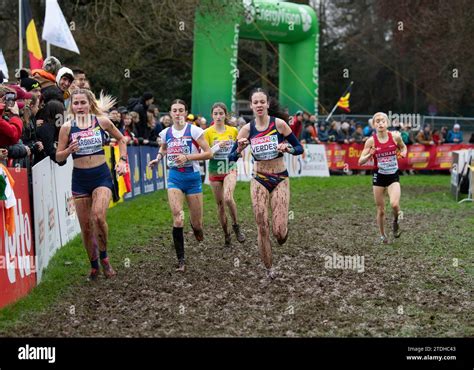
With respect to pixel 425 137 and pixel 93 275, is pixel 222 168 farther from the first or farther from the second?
pixel 425 137

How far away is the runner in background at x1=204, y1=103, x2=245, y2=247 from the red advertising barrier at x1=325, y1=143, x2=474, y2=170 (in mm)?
17405

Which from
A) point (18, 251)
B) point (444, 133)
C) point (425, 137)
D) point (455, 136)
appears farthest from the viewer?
point (444, 133)

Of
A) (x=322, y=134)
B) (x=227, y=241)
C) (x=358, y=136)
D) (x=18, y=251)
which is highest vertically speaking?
(x=322, y=134)

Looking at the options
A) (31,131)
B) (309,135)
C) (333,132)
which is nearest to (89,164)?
(31,131)

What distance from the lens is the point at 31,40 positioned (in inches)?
617

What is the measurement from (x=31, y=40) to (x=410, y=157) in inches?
738

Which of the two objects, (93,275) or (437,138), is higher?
(437,138)

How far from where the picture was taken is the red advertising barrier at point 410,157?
98.5 ft

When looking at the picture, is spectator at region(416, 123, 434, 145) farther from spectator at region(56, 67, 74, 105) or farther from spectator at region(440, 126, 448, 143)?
spectator at region(56, 67, 74, 105)

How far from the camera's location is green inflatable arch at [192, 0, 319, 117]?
987 inches

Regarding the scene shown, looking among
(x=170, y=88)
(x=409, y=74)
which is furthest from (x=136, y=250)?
(x=409, y=74)

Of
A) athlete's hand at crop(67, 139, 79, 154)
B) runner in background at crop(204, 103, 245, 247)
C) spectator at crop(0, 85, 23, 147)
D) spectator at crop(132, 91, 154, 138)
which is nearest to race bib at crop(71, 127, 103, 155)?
athlete's hand at crop(67, 139, 79, 154)

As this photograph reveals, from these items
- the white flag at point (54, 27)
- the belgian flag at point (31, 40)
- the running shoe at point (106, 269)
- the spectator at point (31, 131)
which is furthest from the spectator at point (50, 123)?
the white flag at point (54, 27)
